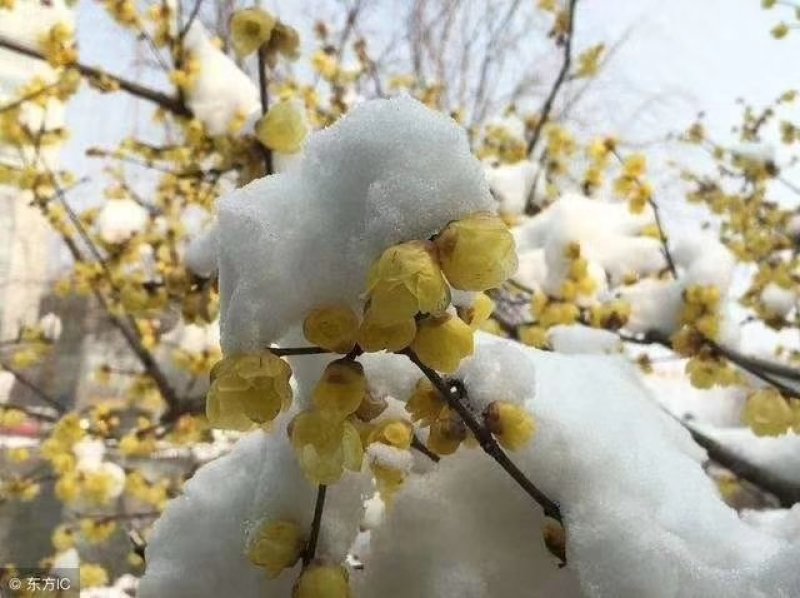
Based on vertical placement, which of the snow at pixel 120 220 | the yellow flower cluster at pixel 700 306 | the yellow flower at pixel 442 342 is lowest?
the snow at pixel 120 220

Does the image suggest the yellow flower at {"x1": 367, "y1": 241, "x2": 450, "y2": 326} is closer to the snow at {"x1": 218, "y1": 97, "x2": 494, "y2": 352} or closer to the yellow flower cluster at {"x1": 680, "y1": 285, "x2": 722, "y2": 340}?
the snow at {"x1": 218, "y1": 97, "x2": 494, "y2": 352}

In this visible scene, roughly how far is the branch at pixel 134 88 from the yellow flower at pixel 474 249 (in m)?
1.62

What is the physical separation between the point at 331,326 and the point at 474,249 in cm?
8

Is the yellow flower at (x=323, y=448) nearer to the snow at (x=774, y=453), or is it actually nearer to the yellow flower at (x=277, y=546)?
the yellow flower at (x=277, y=546)

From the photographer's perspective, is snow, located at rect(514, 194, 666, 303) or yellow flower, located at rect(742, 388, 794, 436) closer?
yellow flower, located at rect(742, 388, 794, 436)

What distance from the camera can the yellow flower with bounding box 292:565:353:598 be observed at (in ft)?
1.39

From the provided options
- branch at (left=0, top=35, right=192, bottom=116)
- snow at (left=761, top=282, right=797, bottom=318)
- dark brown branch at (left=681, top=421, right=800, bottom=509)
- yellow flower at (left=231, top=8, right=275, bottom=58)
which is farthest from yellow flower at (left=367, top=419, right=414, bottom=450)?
snow at (left=761, top=282, right=797, bottom=318)

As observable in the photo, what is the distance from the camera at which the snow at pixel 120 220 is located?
2.29 metres

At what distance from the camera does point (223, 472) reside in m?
0.60

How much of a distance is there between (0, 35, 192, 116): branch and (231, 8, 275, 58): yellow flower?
104 centimetres

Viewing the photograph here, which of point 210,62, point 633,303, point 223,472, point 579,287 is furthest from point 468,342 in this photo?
point 210,62

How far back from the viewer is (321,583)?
0.43 meters

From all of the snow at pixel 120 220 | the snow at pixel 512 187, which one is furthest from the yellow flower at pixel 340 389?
the snow at pixel 512 187

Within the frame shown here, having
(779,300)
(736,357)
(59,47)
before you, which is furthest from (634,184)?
(59,47)
